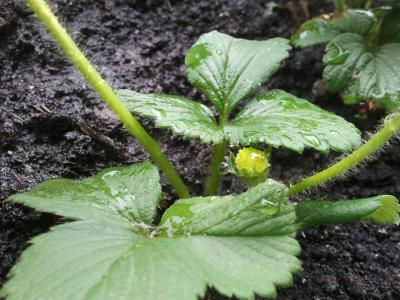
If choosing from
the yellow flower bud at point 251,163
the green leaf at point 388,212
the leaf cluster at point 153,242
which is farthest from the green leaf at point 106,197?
the green leaf at point 388,212

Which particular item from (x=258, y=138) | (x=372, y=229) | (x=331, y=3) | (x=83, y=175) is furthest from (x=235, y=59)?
(x=331, y=3)

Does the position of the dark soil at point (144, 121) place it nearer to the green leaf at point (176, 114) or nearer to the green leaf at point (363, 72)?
the green leaf at point (363, 72)

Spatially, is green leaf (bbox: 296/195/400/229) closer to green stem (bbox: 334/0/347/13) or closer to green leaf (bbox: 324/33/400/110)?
green leaf (bbox: 324/33/400/110)

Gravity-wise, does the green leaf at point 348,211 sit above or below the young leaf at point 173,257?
below

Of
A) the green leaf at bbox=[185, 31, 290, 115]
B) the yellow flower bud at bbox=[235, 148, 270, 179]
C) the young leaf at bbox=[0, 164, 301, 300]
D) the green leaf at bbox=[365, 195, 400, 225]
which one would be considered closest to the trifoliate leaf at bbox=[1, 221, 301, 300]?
the young leaf at bbox=[0, 164, 301, 300]

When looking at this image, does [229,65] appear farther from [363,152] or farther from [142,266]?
[142,266]

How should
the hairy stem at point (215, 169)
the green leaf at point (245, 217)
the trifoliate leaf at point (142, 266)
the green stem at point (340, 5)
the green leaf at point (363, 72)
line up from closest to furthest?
the trifoliate leaf at point (142, 266), the green leaf at point (245, 217), the hairy stem at point (215, 169), the green leaf at point (363, 72), the green stem at point (340, 5)
